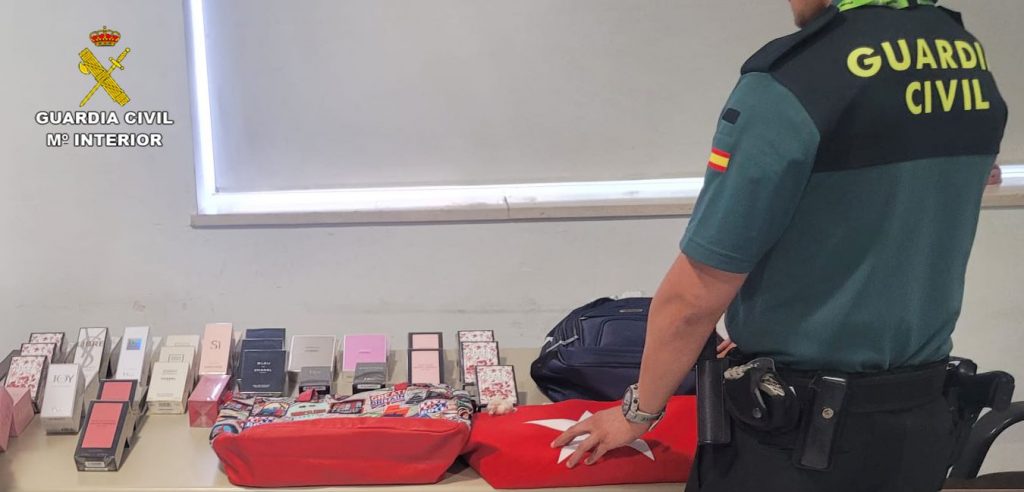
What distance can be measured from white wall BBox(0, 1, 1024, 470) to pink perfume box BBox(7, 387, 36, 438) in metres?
1.25

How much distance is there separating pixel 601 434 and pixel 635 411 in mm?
118

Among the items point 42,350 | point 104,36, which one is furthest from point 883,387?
point 104,36

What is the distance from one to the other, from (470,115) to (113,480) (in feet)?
5.64

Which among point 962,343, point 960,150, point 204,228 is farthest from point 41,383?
point 962,343

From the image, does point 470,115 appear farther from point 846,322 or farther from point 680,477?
point 846,322

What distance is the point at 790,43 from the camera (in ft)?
3.28

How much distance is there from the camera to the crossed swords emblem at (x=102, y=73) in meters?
2.68

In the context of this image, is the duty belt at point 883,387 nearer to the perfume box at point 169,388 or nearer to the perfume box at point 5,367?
the perfume box at point 169,388

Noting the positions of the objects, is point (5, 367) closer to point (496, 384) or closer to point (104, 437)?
point (104, 437)

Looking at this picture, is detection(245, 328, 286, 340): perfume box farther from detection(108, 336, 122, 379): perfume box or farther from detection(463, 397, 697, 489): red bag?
detection(463, 397, 697, 489): red bag

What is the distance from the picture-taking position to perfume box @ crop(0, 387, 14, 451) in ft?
5.02

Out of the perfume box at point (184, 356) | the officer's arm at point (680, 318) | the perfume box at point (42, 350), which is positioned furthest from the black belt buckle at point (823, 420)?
the perfume box at point (42, 350)

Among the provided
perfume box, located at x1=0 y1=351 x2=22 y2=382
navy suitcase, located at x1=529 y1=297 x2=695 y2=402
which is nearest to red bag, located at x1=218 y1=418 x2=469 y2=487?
navy suitcase, located at x1=529 y1=297 x2=695 y2=402

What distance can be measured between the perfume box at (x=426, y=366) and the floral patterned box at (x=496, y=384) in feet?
0.37
